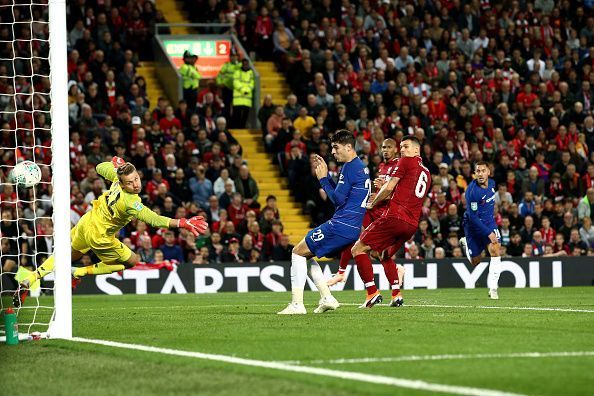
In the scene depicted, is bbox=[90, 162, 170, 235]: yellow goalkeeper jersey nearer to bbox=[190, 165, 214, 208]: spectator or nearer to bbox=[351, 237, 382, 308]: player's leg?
bbox=[351, 237, 382, 308]: player's leg

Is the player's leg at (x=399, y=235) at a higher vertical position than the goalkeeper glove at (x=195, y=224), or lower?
lower

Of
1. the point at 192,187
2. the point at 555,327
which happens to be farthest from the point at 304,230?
the point at 555,327

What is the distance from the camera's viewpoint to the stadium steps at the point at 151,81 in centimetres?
2884

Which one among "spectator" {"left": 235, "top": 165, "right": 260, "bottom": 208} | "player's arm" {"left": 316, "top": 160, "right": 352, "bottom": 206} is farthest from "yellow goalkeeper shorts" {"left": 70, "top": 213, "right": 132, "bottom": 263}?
"spectator" {"left": 235, "top": 165, "right": 260, "bottom": 208}

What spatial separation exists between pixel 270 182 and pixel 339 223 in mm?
14528

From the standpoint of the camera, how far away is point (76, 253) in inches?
597

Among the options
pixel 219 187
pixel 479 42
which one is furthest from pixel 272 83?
pixel 219 187

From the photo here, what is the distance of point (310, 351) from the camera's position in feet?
28.4

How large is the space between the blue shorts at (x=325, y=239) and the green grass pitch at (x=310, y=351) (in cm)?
81

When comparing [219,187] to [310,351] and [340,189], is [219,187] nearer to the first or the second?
[340,189]

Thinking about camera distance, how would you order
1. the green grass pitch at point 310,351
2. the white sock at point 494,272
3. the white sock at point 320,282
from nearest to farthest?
1. the green grass pitch at point 310,351
2. the white sock at point 320,282
3. the white sock at point 494,272

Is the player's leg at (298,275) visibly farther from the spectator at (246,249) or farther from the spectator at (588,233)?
the spectator at (588,233)

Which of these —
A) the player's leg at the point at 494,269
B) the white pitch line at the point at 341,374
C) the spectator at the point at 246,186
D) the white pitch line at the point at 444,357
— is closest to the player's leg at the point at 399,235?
the player's leg at the point at 494,269

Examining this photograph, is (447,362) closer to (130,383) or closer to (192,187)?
(130,383)
